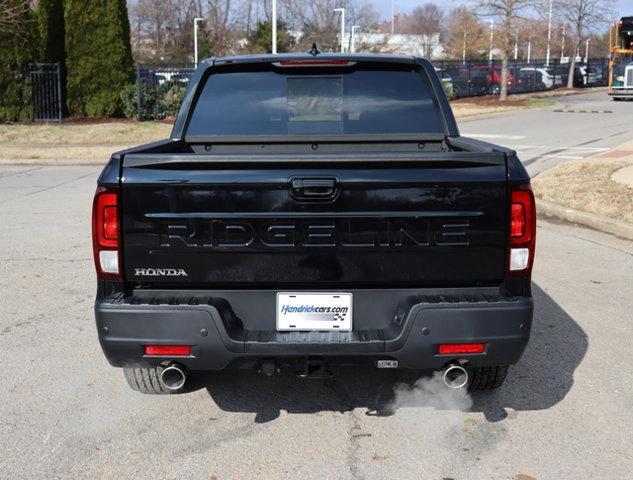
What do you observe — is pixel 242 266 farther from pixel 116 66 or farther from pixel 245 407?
pixel 116 66

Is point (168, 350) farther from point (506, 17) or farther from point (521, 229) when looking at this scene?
point (506, 17)

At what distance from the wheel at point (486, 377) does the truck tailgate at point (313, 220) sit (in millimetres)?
878

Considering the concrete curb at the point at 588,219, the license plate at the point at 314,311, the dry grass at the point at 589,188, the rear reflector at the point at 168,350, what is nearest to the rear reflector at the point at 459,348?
the license plate at the point at 314,311

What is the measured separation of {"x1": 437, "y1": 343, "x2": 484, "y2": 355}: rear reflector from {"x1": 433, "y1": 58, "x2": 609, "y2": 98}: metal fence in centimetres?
2881

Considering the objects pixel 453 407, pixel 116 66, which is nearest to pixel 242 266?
pixel 453 407

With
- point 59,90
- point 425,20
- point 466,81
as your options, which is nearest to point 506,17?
point 466,81

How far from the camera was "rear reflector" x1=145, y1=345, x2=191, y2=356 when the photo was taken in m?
3.65

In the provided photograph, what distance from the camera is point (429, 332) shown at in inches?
142

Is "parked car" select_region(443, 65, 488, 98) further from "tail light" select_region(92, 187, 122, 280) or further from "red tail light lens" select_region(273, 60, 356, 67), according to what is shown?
"tail light" select_region(92, 187, 122, 280)

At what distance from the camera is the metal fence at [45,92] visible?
79.2ft

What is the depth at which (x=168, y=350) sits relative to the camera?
368 centimetres

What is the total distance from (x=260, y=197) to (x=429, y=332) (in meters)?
1.00

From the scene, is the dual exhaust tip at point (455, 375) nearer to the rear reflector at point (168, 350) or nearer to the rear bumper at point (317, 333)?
the rear bumper at point (317, 333)

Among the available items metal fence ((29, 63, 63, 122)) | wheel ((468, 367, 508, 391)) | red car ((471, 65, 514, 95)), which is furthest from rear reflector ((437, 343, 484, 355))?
red car ((471, 65, 514, 95))
